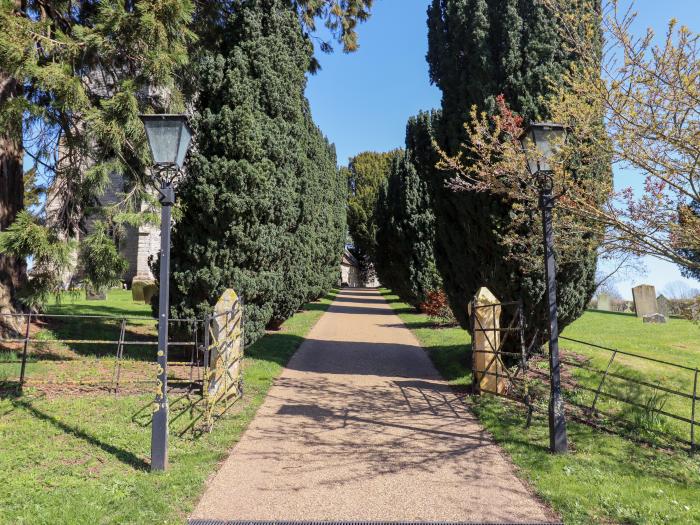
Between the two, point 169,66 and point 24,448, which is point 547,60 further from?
point 24,448

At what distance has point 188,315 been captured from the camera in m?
8.92

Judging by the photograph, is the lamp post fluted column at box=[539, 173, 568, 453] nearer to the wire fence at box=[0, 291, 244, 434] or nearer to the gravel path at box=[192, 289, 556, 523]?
the gravel path at box=[192, 289, 556, 523]

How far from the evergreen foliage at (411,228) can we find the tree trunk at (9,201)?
13041 mm

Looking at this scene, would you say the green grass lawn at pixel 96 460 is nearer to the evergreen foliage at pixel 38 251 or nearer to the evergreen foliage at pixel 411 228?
the evergreen foliage at pixel 38 251

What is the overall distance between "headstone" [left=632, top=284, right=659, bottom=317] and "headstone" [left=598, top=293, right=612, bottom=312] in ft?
23.4

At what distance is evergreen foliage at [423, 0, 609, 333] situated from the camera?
8.26 m

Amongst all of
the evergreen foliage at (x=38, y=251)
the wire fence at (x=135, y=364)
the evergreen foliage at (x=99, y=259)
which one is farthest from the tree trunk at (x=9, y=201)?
the evergreen foliage at (x=99, y=259)

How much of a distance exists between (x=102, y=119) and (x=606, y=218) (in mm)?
7815

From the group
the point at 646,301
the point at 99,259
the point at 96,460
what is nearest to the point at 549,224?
the point at 96,460

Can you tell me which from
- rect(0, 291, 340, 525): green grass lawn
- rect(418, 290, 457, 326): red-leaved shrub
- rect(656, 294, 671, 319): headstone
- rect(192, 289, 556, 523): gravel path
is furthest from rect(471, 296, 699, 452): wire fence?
rect(656, 294, 671, 319): headstone

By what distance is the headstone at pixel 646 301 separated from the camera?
17250 mm

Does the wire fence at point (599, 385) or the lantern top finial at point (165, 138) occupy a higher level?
the lantern top finial at point (165, 138)

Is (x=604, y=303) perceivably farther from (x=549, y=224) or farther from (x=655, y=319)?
(x=549, y=224)

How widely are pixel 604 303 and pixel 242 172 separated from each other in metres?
22.5
